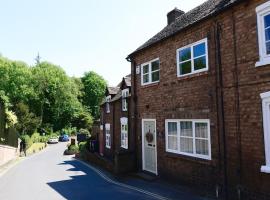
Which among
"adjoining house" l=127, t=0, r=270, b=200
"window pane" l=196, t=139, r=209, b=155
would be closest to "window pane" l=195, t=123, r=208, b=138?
"adjoining house" l=127, t=0, r=270, b=200

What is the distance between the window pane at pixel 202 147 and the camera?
32.5 feet

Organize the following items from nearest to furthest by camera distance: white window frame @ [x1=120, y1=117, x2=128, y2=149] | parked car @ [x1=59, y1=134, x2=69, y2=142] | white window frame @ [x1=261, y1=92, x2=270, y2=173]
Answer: white window frame @ [x1=261, y1=92, x2=270, y2=173] < white window frame @ [x1=120, y1=117, x2=128, y2=149] < parked car @ [x1=59, y1=134, x2=69, y2=142]

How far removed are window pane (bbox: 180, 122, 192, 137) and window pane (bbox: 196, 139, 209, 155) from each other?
0.59m

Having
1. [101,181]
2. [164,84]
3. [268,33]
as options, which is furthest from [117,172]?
[268,33]

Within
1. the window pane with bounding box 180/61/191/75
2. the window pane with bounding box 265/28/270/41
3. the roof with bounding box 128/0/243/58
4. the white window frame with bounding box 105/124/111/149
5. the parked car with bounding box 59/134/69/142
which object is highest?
the roof with bounding box 128/0/243/58

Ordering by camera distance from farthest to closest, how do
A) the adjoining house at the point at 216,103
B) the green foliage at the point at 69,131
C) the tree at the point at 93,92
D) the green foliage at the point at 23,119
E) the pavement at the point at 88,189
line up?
the tree at the point at 93,92 → the green foliage at the point at 69,131 → the green foliage at the point at 23,119 → the pavement at the point at 88,189 → the adjoining house at the point at 216,103

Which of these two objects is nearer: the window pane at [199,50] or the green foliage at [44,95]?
the window pane at [199,50]

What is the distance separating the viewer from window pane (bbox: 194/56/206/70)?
1026cm

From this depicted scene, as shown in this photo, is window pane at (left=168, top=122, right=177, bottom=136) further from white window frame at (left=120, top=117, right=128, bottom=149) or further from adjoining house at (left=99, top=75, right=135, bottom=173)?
white window frame at (left=120, top=117, right=128, bottom=149)

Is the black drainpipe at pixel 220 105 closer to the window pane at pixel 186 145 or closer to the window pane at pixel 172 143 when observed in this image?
the window pane at pixel 186 145

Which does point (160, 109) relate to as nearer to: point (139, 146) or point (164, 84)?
point (164, 84)

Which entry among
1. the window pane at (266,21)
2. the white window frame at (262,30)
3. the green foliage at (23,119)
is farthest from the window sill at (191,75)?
the green foliage at (23,119)

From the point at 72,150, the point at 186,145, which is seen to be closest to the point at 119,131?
the point at 186,145

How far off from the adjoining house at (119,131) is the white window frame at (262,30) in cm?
936
